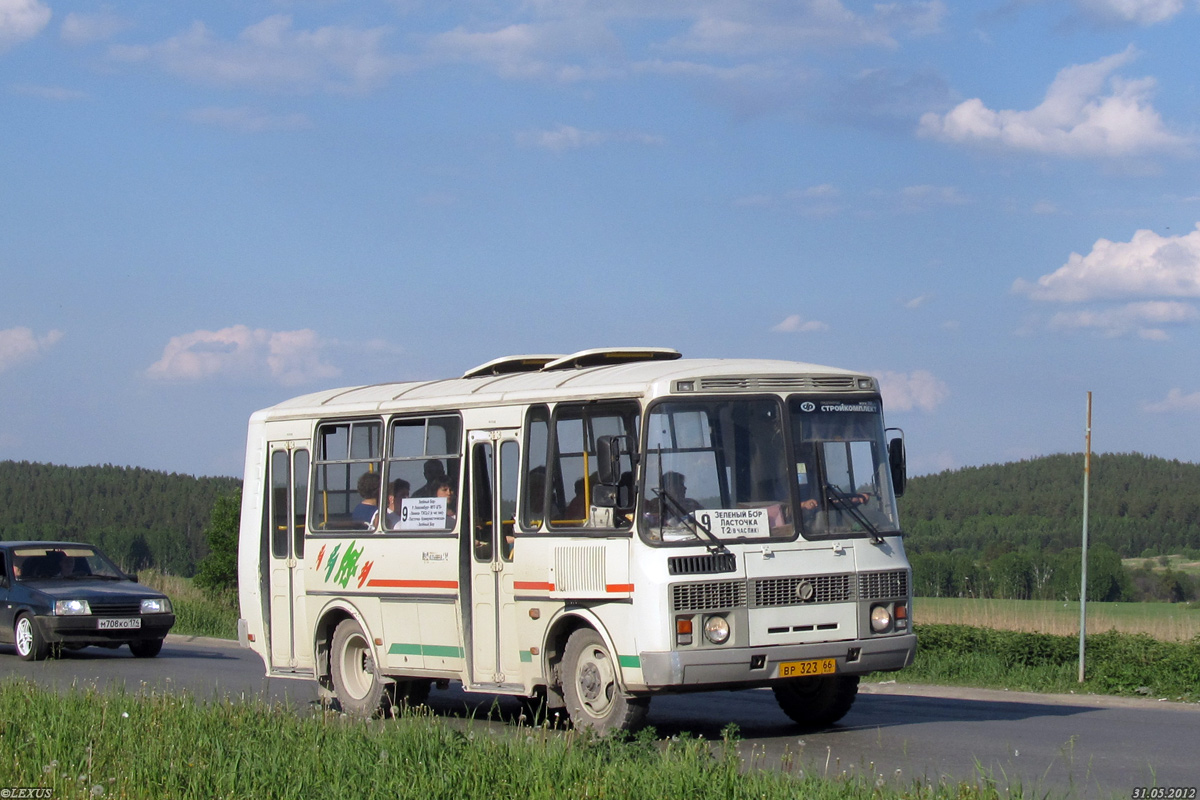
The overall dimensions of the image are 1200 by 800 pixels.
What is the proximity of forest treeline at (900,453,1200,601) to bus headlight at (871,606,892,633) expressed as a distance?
5840 cm

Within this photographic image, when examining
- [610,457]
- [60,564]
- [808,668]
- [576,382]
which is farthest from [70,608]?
[808,668]

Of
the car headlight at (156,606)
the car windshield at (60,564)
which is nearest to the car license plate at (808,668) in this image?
the car headlight at (156,606)

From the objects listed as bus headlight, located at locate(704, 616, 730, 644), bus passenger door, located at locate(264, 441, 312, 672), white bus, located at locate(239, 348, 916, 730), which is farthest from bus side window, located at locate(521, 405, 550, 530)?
bus passenger door, located at locate(264, 441, 312, 672)

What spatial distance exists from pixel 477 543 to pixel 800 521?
291 centimetres

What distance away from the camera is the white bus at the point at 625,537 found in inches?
453

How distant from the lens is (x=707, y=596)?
37.5 ft

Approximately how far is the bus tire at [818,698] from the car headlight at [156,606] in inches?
514

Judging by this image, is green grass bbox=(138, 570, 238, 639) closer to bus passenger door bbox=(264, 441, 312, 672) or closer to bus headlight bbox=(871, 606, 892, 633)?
bus passenger door bbox=(264, 441, 312, 672)

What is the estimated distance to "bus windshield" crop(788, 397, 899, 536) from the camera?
12094 millimetres

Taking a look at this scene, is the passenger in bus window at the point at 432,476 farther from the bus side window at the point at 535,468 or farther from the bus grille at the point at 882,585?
Answer: the bus grille at the point at 882,585

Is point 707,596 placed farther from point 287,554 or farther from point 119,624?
point 119,624

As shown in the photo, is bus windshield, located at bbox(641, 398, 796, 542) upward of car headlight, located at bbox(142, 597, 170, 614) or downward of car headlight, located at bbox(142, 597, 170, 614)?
upward

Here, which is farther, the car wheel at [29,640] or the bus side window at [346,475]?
the car wheel at [29,640]

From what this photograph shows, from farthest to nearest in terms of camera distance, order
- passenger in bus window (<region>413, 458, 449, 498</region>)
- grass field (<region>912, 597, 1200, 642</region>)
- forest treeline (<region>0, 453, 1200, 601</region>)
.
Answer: forest treeline (<region>0, 453, 1200, 601</region>) < grass field (<region>912, 597, 1200, 642</region>) < passenger in bus window (<region>413, 458, 449, 498</region>)
